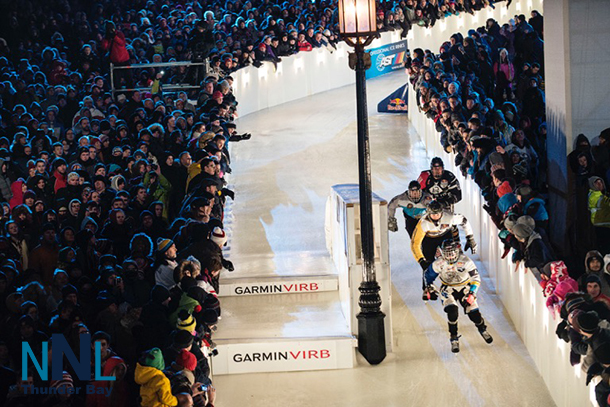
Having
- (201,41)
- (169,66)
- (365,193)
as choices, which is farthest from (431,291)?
(201,41)

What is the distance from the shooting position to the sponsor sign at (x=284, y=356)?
12391 mm

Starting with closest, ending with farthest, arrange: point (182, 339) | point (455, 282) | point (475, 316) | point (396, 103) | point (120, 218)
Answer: point (182, 339) < point (455, 282) < point (475, 316) < point (120, 218) < point (396, 103)

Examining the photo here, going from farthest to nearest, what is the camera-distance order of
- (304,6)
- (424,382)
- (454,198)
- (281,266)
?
(304,6)
(281,266)
(454,198)
(424,382)

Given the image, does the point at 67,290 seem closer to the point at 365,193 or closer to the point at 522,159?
the point at 365,193

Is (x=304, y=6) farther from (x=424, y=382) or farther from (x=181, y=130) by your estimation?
(x=424, y=382)

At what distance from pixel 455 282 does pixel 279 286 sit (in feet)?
8.74

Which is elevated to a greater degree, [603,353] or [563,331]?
[603,353]

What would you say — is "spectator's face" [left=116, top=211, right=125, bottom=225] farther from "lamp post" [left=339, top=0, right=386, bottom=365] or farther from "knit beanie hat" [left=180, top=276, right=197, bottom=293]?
"lamp post" [left=339, top=0, right=386, bottom=365]

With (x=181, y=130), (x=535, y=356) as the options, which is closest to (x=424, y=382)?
(x=535, y=356)

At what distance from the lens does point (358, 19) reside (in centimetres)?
1225

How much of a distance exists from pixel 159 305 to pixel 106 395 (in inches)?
57.1

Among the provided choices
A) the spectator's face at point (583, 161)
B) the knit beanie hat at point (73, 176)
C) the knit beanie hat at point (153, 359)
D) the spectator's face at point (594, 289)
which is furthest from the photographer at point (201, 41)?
the spectator's face at point (594, 289)

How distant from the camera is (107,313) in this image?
1109cm

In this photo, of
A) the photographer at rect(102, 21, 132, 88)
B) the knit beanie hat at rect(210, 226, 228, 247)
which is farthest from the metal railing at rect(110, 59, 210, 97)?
the knit beanie hat at rect(210, 226, 228, 247)
